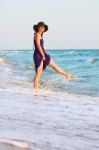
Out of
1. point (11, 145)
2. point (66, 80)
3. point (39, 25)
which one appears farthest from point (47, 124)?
point (66, 80)

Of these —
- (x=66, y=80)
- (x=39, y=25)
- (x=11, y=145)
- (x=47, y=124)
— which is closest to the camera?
(x=11, y=145)

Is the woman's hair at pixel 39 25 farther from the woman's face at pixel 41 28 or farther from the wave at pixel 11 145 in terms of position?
the wave at pixel 11 145

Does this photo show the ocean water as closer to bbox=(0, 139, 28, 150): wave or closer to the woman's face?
bbox=(0, 139, 28, 150): wave

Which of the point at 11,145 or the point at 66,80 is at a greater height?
the point at 11,145

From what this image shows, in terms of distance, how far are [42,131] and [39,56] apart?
494 centimetres

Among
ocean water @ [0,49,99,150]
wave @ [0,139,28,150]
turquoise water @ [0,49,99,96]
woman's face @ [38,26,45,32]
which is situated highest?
woman's face @ [38,26,45,32]

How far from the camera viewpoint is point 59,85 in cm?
1217

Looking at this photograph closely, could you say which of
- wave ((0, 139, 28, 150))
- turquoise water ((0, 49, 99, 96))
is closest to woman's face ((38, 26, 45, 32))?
turquoise water ((0, 49, 99, 96))

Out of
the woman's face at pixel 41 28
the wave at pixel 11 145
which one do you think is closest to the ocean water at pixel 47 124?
the wave at pixel 11 145

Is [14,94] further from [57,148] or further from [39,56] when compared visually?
[57,148]

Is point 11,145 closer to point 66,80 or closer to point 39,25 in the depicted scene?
point 39,25

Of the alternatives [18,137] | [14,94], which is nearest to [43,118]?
[18,137]

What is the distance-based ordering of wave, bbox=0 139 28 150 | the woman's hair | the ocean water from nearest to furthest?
wave, bbox=0 139 28 150 < the ocean water < the woman's hair

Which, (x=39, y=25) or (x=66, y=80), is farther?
(x=66, y=80)
